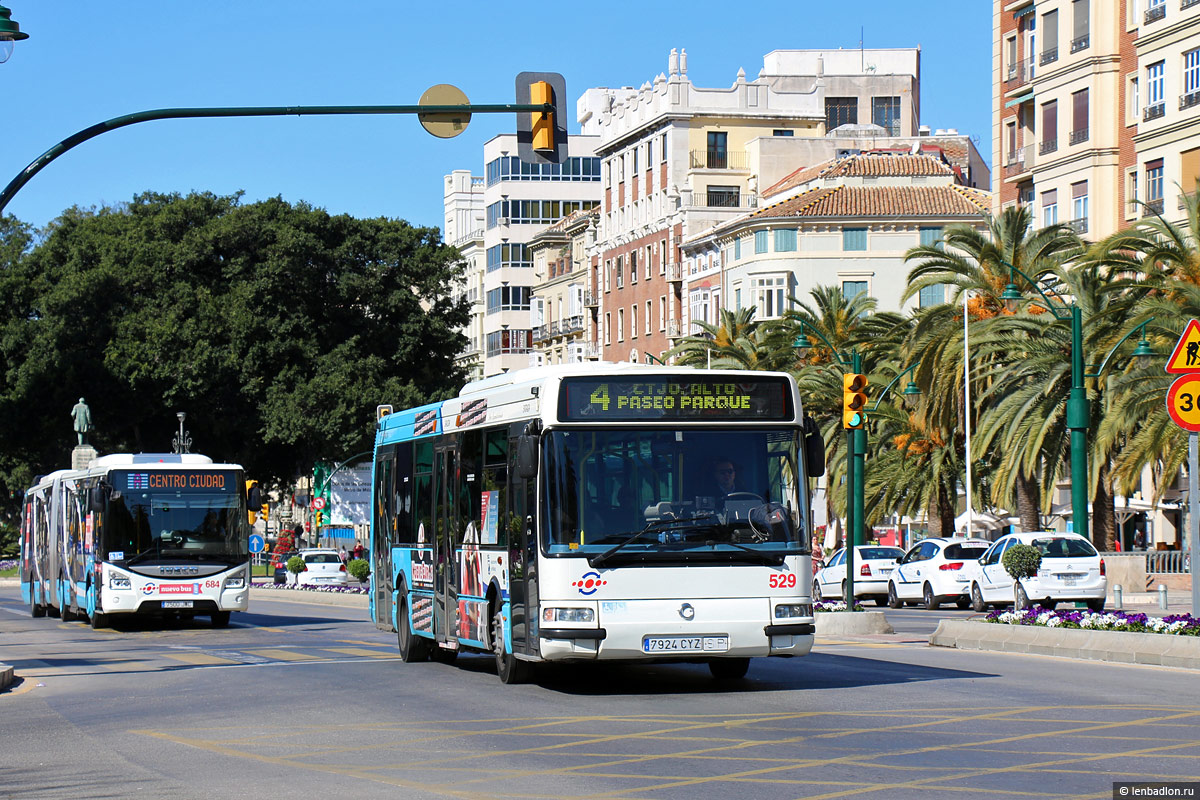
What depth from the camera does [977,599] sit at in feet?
118

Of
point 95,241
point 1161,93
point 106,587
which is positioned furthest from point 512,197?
point 106,587

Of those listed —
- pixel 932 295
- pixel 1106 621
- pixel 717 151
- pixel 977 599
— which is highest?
pixel 717 151

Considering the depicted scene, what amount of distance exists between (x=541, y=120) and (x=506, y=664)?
5.45m

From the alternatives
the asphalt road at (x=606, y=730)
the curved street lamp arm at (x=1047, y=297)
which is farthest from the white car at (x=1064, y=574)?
the asphalt road at (x=606, y=730)

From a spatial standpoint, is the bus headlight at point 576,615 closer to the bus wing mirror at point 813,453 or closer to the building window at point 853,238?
the bus wing mirror at point 813,453

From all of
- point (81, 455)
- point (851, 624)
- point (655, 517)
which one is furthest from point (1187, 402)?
point (81, 455)

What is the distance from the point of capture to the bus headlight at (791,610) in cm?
1585

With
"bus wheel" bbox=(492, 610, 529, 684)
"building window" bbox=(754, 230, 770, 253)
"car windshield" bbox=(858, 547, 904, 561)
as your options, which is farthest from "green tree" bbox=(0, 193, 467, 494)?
"bus wheel" bbox=(492, 610, 529, 684)

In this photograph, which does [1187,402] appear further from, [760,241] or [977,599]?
[760,241]

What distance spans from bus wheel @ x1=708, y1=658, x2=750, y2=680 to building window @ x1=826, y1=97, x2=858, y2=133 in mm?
81927

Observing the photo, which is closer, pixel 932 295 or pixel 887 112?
pixel 932 295

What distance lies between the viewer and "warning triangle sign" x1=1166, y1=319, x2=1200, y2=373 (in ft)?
58.3

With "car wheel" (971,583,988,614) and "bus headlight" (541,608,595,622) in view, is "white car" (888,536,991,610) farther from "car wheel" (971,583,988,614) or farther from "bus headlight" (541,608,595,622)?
"bus headlight" (541,608,595,622)

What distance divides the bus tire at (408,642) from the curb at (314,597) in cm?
2205
